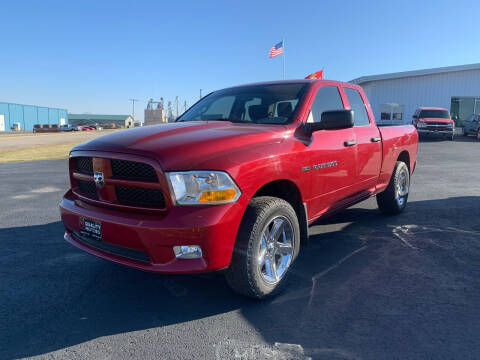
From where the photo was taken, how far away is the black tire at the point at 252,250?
2.69 metres

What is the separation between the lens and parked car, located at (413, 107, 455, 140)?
833 inches

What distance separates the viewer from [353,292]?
3.11m

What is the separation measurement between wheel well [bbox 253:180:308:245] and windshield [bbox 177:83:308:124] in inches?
24.0

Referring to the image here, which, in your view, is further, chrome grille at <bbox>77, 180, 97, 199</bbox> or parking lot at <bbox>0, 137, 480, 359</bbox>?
chrome grille at <bbox>77, 180, 97, 199</bbox>

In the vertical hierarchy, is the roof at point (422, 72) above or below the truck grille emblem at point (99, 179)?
above

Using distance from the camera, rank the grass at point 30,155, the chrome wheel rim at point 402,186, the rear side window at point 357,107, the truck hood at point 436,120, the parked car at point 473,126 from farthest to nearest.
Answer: the parked car at point 473,126
the truck hood at point 436,120
the grass at point 30,155
the chrome wheel rim at point 402,186
the rear side window at point 357,107

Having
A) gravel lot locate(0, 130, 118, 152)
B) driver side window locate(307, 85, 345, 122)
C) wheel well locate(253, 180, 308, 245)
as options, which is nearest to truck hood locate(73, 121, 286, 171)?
wheel well locate(253, 180, 308, 245)

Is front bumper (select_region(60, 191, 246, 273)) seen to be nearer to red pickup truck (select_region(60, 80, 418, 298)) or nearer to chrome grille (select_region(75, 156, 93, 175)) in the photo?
red pickup truck (select_region(60, 80, 418, 298))

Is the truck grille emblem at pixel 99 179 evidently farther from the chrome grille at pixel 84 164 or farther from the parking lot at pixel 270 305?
the parking lot at pixel 270 305

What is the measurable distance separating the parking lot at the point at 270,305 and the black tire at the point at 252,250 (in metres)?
0.18

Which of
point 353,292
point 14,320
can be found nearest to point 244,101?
point 353,292

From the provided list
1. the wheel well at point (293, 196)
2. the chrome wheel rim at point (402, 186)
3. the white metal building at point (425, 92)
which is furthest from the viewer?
the white metal building at point (425, 92)

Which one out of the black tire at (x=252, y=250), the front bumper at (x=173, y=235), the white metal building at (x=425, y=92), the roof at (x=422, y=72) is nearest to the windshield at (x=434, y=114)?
the white metal building at (x=425, y=92)

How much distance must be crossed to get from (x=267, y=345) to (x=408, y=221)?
3.63 m
